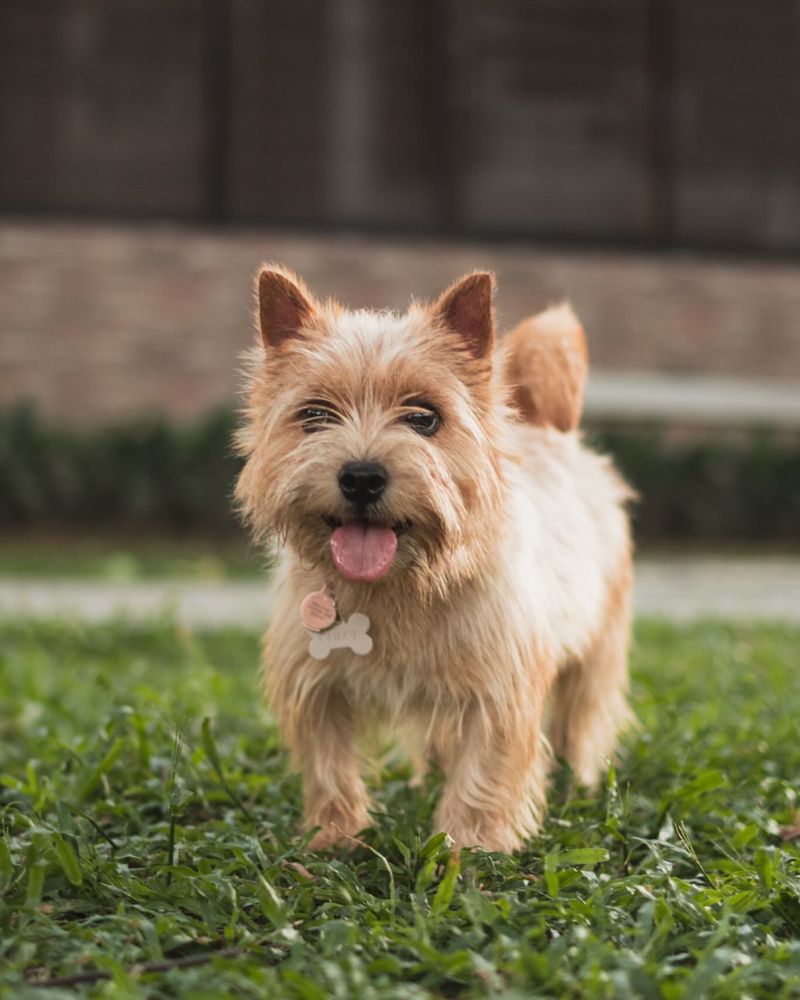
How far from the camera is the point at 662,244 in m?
12.0

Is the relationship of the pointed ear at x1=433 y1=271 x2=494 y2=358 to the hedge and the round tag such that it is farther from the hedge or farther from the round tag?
the hedge

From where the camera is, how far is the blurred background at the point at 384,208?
1080 centimetres

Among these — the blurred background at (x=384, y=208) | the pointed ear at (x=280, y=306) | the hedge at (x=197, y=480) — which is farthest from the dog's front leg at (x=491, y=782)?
the blurred background at (x=384, y=208)

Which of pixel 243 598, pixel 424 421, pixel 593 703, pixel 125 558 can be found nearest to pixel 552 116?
pixel 125 558

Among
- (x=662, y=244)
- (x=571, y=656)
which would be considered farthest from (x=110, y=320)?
(x=571, y=656)

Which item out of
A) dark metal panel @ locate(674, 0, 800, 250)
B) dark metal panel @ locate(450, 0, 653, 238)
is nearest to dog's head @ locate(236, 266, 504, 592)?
dark metal panel @ locate(450, 0, 653, 238)

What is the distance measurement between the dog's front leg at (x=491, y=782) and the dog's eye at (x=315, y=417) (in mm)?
757

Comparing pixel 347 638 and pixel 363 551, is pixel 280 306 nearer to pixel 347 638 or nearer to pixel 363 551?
pixel 363 551

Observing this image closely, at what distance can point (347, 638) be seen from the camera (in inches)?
117

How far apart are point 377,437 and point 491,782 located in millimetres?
859

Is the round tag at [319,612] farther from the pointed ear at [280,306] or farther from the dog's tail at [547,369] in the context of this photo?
the dog's tail at [547,369]

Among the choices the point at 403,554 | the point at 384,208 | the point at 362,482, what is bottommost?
the point at 403,554

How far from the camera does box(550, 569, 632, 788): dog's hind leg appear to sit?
3.82 metres

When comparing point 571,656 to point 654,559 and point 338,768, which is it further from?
point 654,559
